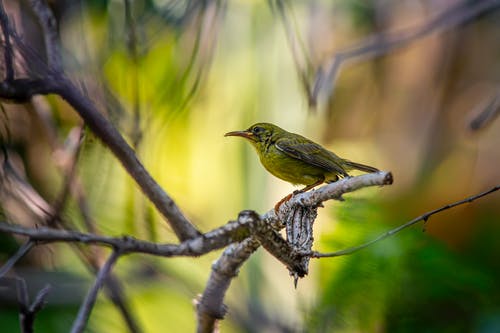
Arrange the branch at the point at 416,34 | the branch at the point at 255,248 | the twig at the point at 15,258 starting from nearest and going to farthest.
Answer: the twig at the point at 15,258
the branch at the point at 255,248
the branch at the point at 416,34

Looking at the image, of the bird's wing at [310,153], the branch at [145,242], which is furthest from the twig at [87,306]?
the bird's wing at [310,153]

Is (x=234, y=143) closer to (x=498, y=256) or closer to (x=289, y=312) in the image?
(x=289, y=312)

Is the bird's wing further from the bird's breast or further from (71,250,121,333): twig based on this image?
(71,250,121,333): twig

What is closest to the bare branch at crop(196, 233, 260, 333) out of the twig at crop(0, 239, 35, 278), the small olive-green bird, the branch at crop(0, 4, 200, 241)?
the branch at crop(0, 4, 200, 241)

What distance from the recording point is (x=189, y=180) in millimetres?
6273

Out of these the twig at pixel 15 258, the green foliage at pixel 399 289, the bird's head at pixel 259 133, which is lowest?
the twig at pixel 15 258

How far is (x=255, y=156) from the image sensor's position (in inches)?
253

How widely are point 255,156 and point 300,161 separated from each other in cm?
194

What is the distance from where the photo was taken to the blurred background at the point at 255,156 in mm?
4289

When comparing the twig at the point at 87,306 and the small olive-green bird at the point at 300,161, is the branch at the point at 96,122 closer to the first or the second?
the twig at the point at 87,306

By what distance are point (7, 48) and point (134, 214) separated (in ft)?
6.41

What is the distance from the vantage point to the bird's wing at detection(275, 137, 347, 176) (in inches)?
167

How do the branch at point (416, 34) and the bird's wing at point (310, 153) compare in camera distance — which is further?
the branch at point (416, 34)

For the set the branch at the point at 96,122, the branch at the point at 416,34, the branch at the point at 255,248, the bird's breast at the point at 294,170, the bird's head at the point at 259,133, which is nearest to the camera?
the branch at the point at 255,248
